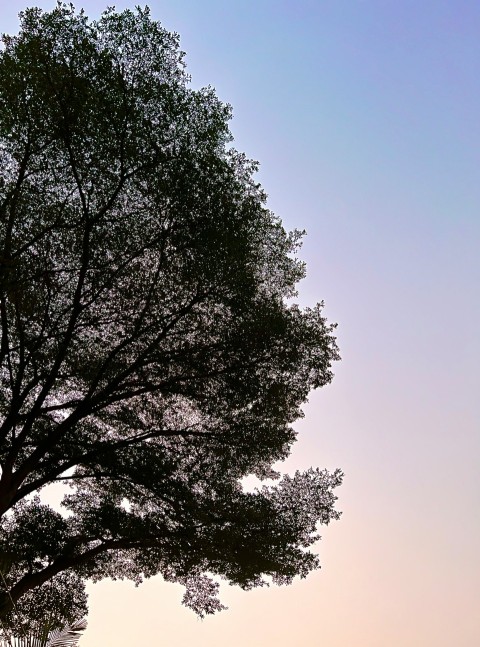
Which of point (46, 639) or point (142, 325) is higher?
point (142, 325)

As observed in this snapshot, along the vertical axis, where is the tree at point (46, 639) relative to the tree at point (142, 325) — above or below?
below

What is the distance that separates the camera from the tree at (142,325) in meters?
13.3

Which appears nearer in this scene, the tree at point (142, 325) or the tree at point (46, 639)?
the tree at point (46, 639)

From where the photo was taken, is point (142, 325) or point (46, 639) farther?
point (142, 325)

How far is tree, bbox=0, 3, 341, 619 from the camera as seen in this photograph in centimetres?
1329

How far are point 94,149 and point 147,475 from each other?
7630mm

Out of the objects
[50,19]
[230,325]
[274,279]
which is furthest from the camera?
[274,279]

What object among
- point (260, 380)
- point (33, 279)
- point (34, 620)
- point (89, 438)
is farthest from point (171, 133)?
point (34, 620)

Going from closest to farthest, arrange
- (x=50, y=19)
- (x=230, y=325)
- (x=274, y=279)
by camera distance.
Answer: (x=50, y=19) < (x=230, y=325) < (x=274, y=279)

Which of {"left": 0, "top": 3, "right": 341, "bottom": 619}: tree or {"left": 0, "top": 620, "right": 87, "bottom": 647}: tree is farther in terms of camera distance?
{"left": 0, "top": 3, "right": 341, "bottom": 619}: tree

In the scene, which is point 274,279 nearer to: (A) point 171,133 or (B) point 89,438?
(A) point 171,133

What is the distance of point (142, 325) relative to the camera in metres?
15.2

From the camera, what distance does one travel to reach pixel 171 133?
14.1m

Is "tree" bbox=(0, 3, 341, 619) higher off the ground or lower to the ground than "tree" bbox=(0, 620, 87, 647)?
higher
